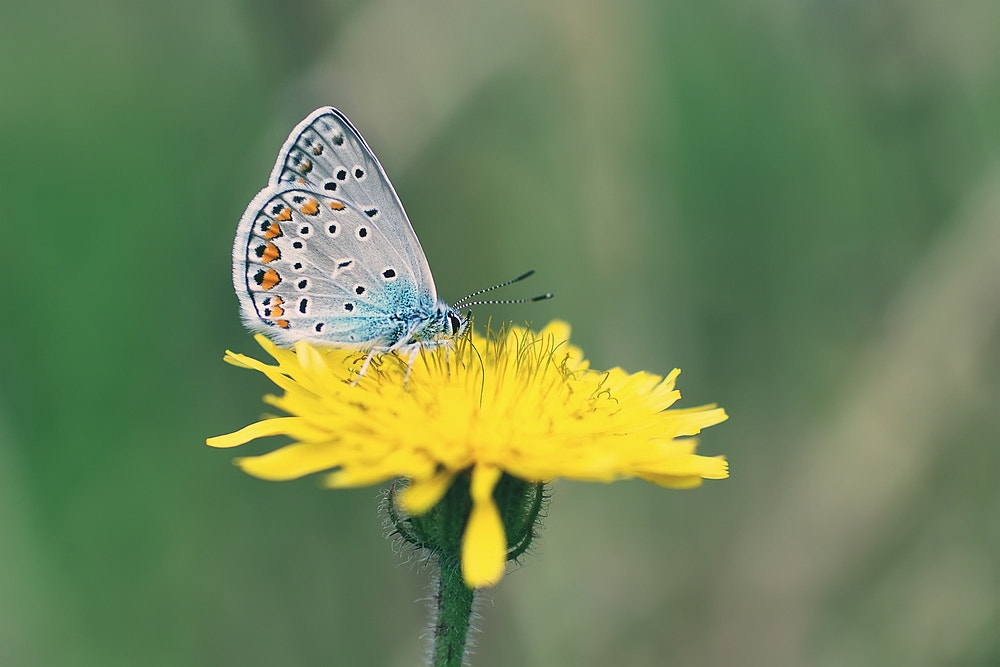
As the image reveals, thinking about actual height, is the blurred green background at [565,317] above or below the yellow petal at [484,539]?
above

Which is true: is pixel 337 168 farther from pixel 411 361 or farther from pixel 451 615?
pixel 451 615

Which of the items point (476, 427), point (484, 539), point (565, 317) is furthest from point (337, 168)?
point (565, 317)

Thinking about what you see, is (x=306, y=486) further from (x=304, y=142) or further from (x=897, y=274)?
(x=897, y=274)

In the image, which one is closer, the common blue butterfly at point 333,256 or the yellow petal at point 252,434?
the yellow petal at point 252,434

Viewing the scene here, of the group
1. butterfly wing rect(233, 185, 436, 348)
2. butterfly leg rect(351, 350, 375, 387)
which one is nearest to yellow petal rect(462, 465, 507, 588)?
butterfly leg rect(351, 350, 375, 387)

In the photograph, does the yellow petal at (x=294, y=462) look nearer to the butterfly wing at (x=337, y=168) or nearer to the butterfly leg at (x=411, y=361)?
the butterfly leg at (x=411, y=361)

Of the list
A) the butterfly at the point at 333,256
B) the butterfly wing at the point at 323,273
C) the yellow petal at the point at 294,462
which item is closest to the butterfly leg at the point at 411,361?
the butterfly at the point at 333,256
